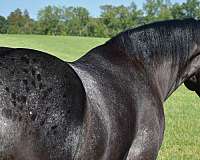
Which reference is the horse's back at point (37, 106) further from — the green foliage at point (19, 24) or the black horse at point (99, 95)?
the green foliage at point (19, 24)

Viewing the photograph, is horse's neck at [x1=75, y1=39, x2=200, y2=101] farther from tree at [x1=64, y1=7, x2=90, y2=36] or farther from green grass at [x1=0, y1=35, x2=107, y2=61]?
tree at [x1=64, y1=7, x2=90, y2=36]

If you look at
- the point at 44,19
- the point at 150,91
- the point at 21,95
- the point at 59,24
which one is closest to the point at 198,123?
the point at 150,91

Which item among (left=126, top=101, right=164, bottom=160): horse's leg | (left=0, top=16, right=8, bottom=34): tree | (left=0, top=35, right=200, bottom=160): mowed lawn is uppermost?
(left=126, top=101, right=164, bottom=160): horse's leg

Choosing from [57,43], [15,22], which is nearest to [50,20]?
[15,22]

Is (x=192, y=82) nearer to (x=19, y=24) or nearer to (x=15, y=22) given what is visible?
(x=19, y=24)

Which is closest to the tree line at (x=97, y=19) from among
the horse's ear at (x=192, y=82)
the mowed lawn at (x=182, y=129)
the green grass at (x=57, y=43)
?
the green grass at (x=57, y=43)

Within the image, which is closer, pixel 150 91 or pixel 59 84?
pixel 59 84

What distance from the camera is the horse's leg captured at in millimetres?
3789

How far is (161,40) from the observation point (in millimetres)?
4410

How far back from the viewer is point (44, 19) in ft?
266

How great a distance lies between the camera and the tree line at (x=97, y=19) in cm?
7512

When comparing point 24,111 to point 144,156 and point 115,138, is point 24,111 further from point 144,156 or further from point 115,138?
point 144,156

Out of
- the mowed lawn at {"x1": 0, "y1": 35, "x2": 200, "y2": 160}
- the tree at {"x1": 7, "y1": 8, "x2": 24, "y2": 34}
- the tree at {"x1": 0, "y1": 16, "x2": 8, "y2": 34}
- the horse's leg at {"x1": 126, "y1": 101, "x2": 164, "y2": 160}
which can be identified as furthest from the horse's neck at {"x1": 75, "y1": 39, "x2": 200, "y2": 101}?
the tree at {"x1": 0, "y1": 16, "x2": 8, "y2": 34}

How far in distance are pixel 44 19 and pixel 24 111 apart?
79.8 m
